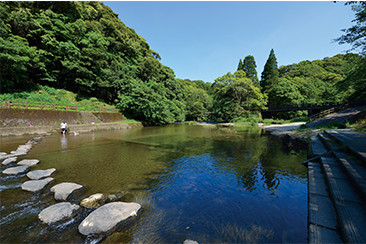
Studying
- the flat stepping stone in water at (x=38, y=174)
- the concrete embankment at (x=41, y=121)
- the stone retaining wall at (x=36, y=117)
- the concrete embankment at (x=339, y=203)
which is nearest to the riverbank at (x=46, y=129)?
the concrete embankment at (x=41, y=121)

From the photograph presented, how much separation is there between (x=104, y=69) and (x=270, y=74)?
4417 cm

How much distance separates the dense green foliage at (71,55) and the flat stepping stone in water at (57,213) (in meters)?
20.7

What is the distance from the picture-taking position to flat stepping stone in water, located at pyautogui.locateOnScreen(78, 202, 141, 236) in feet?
8.44

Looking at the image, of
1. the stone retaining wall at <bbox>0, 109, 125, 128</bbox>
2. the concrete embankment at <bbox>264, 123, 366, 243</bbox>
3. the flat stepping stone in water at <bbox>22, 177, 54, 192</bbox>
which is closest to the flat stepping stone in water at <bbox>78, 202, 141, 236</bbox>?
the flat stepping stone in water at <bbox>22, 177, 54, 192</bbox>

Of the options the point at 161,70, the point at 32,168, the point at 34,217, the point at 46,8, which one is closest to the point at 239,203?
the point at 34,217

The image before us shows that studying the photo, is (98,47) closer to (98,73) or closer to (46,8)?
(98,73)

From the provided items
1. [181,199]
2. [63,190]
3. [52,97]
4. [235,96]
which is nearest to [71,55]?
[52,97]

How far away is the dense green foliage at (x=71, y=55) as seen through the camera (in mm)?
16969

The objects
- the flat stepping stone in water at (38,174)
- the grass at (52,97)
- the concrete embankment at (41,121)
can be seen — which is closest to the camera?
the flat stepping stone in water at (38,174)

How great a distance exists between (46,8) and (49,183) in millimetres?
31045

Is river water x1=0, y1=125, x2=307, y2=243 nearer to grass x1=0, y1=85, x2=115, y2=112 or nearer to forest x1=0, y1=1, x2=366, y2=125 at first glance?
forest x1=0, y1=1, x2=366, y2=125

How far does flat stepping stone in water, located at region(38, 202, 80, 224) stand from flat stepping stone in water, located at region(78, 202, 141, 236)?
22.8 inches

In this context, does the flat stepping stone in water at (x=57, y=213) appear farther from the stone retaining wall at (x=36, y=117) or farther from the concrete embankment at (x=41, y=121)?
the stone retaining wall at (x=36, y=117)

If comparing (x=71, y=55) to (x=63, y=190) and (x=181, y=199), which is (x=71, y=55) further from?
(x=181, y=199)
